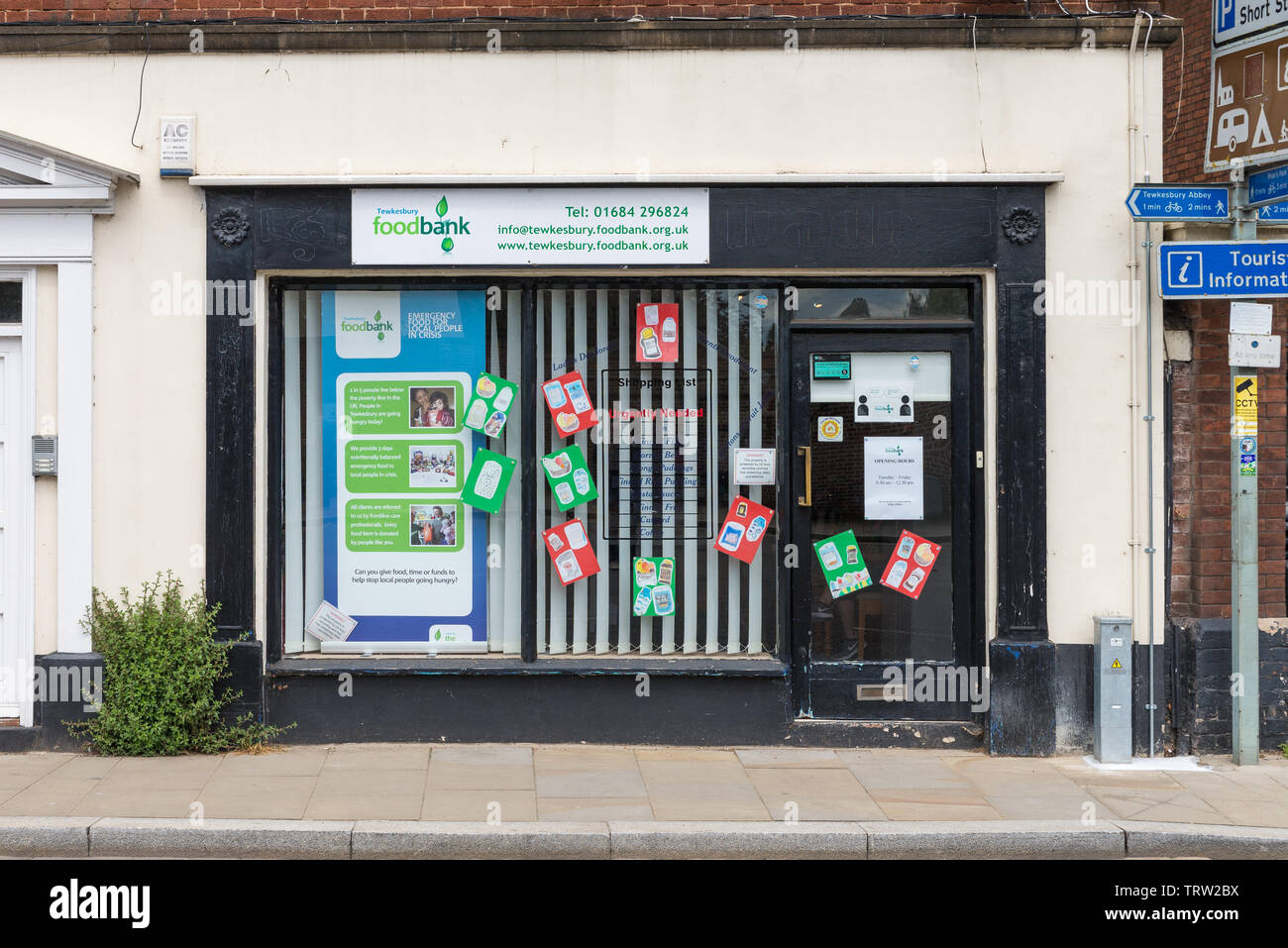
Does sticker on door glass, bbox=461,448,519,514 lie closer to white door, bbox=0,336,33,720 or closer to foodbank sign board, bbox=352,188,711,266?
foodbank sign board, bbox=352,188,711,266

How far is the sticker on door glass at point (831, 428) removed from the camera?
7645 mm

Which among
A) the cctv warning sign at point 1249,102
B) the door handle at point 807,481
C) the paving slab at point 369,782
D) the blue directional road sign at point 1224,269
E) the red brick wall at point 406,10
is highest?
the red brick wall at point 406,10

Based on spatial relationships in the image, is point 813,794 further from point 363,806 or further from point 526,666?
point 363,806

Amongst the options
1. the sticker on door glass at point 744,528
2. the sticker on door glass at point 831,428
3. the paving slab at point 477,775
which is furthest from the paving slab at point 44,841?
the sticker on door glass at point 831,428

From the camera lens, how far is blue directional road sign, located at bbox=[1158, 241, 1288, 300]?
6984 millimetres

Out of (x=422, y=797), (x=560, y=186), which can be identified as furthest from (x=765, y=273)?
(x=422, y=797)

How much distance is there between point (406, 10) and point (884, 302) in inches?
140

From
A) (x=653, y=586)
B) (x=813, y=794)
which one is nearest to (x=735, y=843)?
(x=813, y=794)

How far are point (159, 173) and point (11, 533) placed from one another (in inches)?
95.6

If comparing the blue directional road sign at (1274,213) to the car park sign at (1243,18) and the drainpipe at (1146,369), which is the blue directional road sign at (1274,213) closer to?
the drainpipe at (1146,369)

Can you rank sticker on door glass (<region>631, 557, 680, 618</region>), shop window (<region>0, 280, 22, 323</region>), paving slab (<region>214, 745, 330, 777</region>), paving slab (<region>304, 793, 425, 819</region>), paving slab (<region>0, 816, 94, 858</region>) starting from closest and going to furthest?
paving slab (<region>0, 816, 94, 858</region>) → paving slab (<region>304, 793, 425, 819</region>) → paving slab (<region>214, 745, 330, 777</region>) → shop window (<region>0, 280, 22, 323</region>) → sticker on door glass (<region>631, 557, 680, 618</region>)

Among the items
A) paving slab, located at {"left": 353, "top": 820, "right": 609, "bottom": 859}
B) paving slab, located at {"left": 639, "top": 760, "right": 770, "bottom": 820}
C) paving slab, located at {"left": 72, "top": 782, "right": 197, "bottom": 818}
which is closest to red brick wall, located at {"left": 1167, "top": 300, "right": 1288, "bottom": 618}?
paving slab, located at {"left": 639, "top": 760, "right": 770, "bottom": 820}

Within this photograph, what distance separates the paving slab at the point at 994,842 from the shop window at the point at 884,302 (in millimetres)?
3253

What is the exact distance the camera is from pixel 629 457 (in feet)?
25.6
